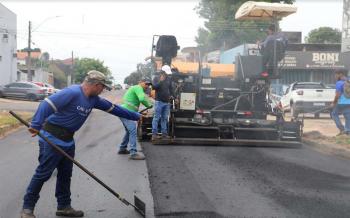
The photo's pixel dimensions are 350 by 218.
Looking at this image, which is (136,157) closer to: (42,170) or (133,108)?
(133,108)

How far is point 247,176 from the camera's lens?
8.59m

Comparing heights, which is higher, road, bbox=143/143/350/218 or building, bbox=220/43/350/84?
building, bbox=220/43/350/84

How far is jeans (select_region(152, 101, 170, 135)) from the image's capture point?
1252 centimetres

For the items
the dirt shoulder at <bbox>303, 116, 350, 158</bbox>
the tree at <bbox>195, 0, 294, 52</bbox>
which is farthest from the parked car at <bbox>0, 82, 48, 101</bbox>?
the dirt shoulder at <bbox>303, 116, 350, 158</bbox>

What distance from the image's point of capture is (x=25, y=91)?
3884 centimetres

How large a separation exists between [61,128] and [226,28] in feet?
156

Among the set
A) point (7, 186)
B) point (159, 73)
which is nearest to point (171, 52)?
point (159, 73)

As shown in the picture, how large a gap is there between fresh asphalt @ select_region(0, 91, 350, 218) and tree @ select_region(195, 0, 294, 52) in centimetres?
3854

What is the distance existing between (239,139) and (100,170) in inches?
184

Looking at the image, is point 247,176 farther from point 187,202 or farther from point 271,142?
point 271,142

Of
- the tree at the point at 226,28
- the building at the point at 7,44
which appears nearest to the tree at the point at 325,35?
the tree at the point at 226,28

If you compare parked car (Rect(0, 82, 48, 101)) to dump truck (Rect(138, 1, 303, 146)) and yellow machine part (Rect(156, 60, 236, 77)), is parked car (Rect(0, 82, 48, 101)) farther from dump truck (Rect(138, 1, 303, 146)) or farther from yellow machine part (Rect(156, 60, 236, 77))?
dump truck (Rect(138, 1, 303, 146))

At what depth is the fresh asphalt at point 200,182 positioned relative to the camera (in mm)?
6441

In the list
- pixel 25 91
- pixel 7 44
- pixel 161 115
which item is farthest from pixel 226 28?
pixel 161 115
